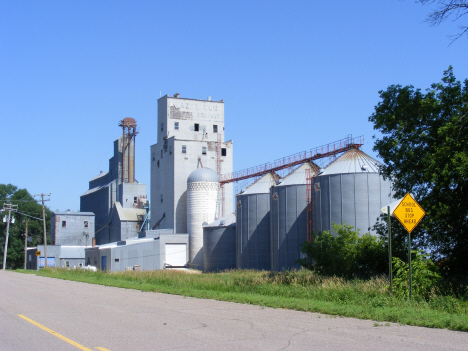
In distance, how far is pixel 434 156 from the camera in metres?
22.5

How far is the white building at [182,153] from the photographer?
7675cm

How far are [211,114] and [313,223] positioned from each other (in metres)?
39.1

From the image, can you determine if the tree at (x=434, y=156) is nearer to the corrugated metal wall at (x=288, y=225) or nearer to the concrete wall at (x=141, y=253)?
the corrugated metal wall at (x=288, y=225)

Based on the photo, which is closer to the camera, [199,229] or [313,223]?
[313,223]

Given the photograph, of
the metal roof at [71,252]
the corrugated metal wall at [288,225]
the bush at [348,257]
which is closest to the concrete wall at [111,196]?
the metal roof at [71,252]

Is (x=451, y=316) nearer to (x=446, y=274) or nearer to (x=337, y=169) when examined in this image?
(x=446, y=274)

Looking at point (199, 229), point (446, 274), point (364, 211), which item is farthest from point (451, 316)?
point (199, 229)

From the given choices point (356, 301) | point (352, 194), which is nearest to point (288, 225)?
point (352, 194)

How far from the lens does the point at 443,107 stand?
24.7 meters

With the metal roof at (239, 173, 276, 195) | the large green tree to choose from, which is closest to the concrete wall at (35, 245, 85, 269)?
the large green tree

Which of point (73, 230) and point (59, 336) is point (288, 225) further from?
point (73, 230)

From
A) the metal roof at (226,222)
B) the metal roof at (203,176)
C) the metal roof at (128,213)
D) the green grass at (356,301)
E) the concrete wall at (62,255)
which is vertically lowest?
the concrete wall at (62,255)

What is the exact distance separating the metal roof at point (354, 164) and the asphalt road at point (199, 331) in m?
30.8

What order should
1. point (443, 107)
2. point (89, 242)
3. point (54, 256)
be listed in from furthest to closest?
point (89, 242) < point (54, 256) < point (443, 107)
